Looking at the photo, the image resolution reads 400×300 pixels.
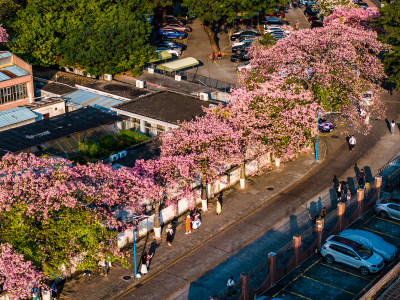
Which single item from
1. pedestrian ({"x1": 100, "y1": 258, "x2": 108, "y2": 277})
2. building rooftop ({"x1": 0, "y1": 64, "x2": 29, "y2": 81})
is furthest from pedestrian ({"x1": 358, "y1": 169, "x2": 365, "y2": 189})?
building rooftop ({"x1": 0, "y1": 64, "x2": 29, "y2": 81})

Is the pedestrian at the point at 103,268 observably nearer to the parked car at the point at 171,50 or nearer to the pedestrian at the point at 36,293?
the pedestrian at the point at 36,293

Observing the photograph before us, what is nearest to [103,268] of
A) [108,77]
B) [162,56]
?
[108,77]

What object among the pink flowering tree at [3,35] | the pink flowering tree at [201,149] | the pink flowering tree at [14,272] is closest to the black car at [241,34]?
the pink flowering tree at [3,35]

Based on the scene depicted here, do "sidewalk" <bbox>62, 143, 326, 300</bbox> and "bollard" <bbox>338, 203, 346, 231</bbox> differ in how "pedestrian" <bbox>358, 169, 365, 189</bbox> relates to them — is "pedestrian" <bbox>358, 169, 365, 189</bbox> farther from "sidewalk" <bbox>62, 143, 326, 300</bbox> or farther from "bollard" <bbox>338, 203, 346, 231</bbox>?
"bollard" <bbox>338, 203, 346, 231</bbox>

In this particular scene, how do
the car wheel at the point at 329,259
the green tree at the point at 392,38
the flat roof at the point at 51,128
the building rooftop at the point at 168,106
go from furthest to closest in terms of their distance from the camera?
the green tree at the point at 392,38 → the building rooftop at the point at 168,106 → the flat roof at the point at 51,128 → the car wheel at the point at 329,259

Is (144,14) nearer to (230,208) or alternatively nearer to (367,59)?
(367,59)

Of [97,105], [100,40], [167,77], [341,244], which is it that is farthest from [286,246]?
[100,40]
